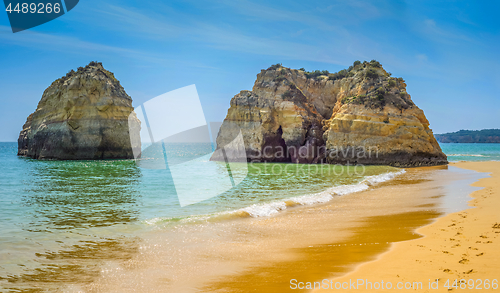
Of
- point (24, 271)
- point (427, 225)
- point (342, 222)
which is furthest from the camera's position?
point (342, 222)

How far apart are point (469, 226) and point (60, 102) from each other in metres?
44.6

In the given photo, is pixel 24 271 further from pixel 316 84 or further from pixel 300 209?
pixel 316 84

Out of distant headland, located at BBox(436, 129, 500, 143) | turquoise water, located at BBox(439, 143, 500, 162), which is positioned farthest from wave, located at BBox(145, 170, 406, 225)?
distant headland, located at BBox(436, 129, 500, 143)

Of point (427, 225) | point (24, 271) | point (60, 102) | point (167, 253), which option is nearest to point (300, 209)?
point (427, 225)

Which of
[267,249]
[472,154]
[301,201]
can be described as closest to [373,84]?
[301,201]

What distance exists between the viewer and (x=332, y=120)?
3444cm

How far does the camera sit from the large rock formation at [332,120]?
105 ft

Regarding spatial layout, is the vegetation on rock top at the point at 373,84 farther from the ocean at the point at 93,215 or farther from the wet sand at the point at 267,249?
the wet sand at the point at 267,249

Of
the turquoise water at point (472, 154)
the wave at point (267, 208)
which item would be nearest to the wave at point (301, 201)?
the wave at point (267, 208)

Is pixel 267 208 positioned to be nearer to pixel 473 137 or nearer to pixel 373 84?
pixel 373 84

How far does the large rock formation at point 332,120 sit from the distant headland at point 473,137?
13979cm

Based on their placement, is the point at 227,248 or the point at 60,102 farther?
the point at 60,102

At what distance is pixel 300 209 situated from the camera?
411 inches

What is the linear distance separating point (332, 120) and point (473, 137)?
156 metres
